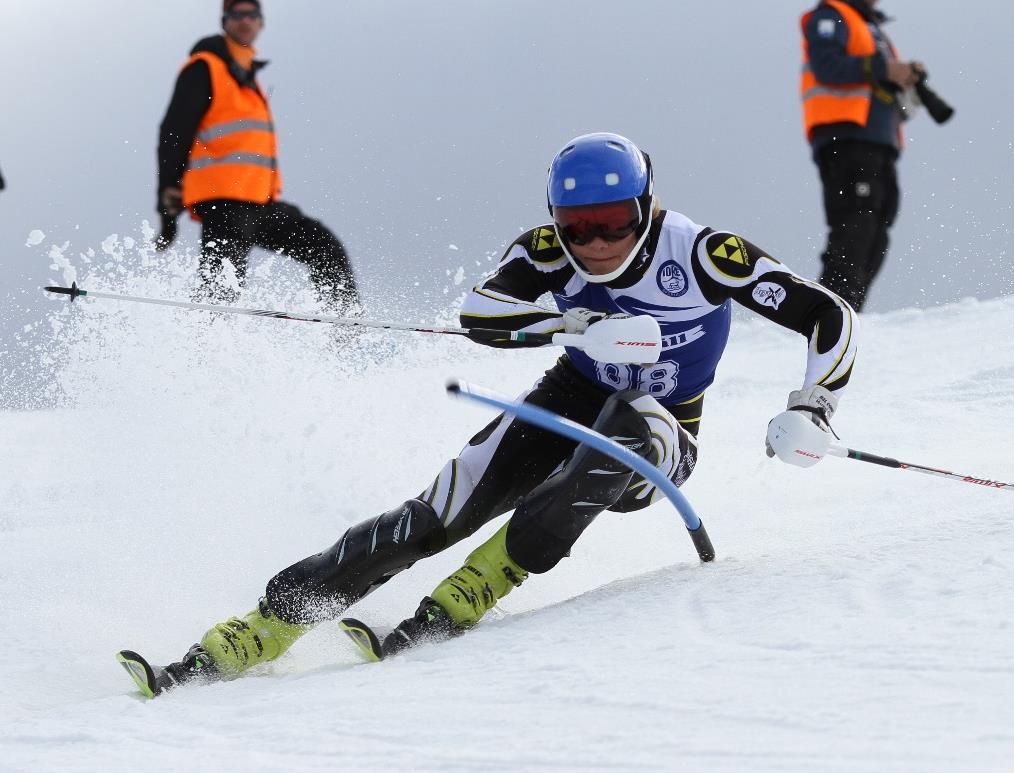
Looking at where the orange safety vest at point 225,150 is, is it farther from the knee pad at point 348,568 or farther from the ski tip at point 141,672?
the ski tip at point 141,672

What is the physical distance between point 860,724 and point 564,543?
1158 mm

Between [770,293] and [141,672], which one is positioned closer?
[141,672]

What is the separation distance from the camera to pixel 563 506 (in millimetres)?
2930

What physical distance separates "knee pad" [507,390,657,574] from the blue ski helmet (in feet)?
1.98

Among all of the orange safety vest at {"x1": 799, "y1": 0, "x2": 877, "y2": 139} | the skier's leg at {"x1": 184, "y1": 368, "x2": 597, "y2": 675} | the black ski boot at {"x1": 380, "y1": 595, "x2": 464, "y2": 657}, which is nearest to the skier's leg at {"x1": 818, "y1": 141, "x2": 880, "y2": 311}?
the orange safety vest at {"x1": 799, "y1": 0, "x2": 877, "y2": 139}

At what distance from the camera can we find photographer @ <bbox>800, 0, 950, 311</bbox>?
6277mm

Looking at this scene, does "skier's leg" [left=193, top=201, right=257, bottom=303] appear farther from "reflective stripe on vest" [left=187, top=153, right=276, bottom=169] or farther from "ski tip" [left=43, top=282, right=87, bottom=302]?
"ski tip" [left=43, top=282, right=87, bottom=302]

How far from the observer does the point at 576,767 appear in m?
1.89

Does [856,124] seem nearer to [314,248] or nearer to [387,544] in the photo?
[314,248]

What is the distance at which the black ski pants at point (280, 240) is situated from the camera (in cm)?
598

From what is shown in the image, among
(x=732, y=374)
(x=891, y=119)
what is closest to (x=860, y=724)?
(x=891, y=119)

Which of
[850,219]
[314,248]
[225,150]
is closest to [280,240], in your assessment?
[314,248]

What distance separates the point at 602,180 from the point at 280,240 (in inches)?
132

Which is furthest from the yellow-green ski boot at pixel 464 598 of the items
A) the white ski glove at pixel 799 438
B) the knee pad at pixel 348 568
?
the white ski glove at pixel 799 438
